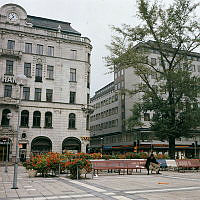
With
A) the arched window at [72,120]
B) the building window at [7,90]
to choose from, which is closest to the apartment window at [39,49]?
the building window at [7,90]

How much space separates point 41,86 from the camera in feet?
145

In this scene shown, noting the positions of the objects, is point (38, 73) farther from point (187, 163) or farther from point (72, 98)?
point (187, 163)

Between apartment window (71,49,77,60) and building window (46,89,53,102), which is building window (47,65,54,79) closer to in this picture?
building window (46,89,53,102)

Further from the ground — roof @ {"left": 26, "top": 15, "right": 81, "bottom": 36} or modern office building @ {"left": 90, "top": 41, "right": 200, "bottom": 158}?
roof @ {"left": 26, "top": 15, "right": 81, "bottom": 36}

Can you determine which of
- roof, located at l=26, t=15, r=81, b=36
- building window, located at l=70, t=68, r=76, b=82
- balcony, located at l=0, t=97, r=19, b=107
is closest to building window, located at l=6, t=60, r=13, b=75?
balcony, located at l=0, t=97, r=19, b=107

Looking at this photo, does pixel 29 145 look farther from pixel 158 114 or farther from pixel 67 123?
pixel 158 114

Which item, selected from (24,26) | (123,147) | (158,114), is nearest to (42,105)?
(24,26)

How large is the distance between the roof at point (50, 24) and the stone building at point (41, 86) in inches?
14.8

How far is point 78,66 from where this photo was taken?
156ft

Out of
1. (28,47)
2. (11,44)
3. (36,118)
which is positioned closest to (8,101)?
(36,118)

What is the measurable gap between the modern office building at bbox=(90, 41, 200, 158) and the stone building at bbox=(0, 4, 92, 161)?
9625 millimetres

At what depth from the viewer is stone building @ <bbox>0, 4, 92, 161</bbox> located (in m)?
41.5

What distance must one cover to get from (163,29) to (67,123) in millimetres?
22685

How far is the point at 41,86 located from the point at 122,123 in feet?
88.2
